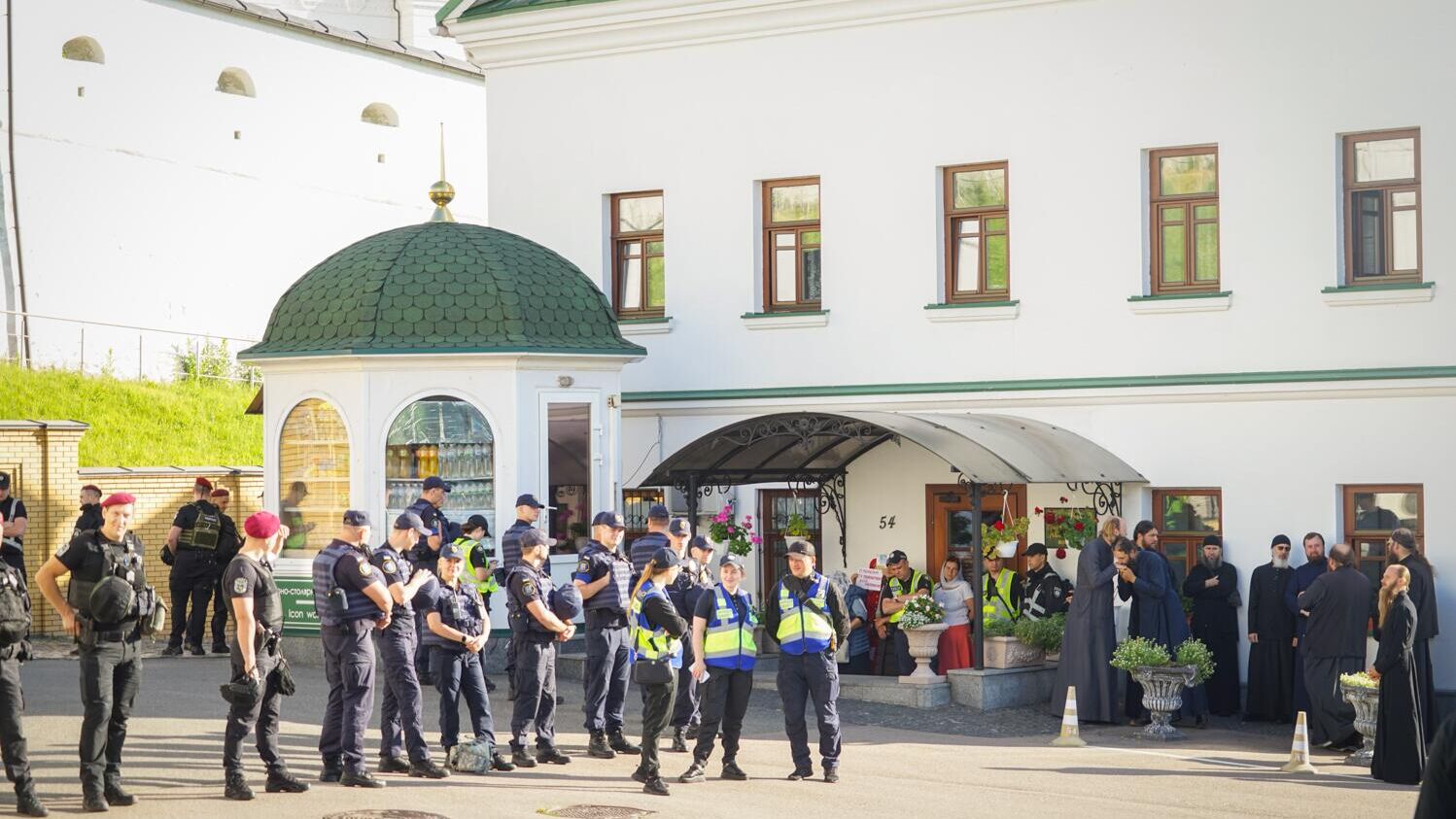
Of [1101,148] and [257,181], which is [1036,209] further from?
[257,181]

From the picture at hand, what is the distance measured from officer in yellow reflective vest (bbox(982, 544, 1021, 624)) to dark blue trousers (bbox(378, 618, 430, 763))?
7.88m

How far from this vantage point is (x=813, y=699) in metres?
14.4

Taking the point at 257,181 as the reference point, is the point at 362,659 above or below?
below

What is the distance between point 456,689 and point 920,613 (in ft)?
20.8

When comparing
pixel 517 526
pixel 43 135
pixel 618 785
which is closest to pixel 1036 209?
pixel 517 526

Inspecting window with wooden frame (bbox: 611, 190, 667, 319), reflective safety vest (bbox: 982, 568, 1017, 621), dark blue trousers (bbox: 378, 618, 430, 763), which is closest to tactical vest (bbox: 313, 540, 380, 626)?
dark blue trousers (bbox: 378, 618, 430, 763)

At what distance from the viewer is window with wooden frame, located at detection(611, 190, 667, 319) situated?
2395cm

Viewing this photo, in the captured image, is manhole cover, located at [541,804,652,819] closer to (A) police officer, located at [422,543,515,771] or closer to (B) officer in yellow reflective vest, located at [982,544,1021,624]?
(A) police officer, located at [422,543,515,771]

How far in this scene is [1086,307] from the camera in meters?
21.3

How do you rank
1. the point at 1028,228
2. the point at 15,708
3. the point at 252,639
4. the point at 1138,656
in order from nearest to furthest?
the point at 15,708 < the point at 252,639 < the point at 1138,656 < the point at 1028,228

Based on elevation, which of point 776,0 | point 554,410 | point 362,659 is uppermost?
point 776,0

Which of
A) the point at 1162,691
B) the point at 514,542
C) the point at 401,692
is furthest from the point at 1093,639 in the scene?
the point at 401,692

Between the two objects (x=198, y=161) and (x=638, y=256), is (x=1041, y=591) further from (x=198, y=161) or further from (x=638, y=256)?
(x=198, y=161)

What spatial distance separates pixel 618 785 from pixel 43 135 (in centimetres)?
2667
